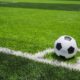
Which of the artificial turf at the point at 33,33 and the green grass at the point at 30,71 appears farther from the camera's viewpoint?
the artificial turf at the point at 33,33

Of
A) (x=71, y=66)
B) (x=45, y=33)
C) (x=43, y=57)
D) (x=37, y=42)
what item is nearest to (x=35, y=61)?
(x=43, y=57)

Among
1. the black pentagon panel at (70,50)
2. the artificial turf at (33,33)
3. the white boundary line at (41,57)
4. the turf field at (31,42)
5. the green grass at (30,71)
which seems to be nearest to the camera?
the green grass at (30,71)

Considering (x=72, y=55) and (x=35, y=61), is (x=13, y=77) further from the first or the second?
(x=72, y=55)

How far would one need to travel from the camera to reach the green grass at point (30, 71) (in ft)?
21.0

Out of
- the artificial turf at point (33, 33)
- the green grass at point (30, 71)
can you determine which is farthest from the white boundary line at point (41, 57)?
the artificial turf at point (33, 33)

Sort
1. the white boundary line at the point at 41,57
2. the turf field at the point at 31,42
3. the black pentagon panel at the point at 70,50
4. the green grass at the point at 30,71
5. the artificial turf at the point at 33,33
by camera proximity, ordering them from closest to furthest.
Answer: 1. the green grass at the point at 30,71
2. the turf field at the point at 31,42
3. the white boundary line at the point at 41,57
4. the black pentagon panel at the point at 70,50
5. the artificial turf at the point at 33,33

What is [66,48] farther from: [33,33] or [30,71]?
[33,33]

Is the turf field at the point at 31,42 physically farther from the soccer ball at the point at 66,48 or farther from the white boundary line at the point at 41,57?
the soccer ball at the point at 66,48

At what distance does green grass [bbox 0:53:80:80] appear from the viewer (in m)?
6.39

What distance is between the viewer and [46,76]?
6.44 m

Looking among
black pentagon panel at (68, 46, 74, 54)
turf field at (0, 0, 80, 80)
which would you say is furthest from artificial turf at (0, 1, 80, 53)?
black pentagon panel at (68, 46, 74, 54)

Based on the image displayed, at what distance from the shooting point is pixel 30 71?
6781 mm

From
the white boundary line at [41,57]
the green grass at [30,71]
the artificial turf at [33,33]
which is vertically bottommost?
the artificial turf at [33,33]

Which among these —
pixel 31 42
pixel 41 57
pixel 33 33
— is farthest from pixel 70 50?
pixel 33 33
